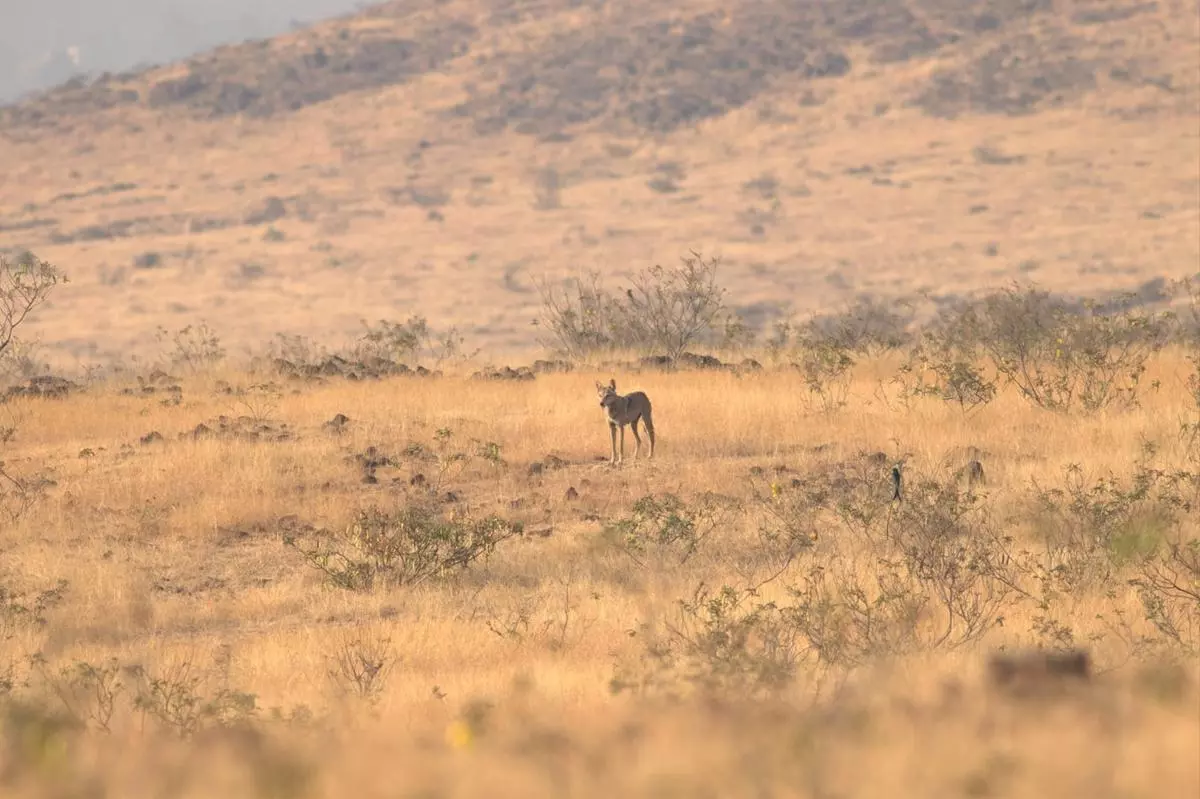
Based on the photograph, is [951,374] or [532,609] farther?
[951,374]

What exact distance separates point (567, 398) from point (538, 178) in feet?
214

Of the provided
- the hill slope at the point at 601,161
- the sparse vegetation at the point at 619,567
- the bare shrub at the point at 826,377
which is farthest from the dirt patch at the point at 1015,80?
the bare shrub at the point at 826,377

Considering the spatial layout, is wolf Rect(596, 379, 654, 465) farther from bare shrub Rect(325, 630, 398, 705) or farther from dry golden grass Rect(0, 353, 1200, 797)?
bare shrub Rect(325, 630, 398, 705)

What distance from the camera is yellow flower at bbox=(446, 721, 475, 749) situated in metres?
5.80

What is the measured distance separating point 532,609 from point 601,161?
250ft

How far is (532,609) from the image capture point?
10.6 m

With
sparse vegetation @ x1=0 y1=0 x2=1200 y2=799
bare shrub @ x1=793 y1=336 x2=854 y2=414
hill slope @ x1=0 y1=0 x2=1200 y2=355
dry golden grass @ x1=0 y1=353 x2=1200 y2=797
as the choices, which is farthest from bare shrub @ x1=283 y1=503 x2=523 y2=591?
hill slope @ x1=0 y1=0 x2=1200 y2=355

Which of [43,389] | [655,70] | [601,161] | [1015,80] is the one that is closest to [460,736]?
[43,389]

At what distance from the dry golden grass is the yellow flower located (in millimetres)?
30

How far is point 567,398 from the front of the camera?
1919 centimetres

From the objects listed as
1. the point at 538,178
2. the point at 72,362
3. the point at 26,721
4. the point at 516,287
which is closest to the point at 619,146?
the point at 538,178

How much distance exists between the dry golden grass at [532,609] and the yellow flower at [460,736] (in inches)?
1.2

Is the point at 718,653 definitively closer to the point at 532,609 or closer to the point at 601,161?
the point at 532,609

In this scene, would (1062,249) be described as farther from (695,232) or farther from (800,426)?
(800,426)
